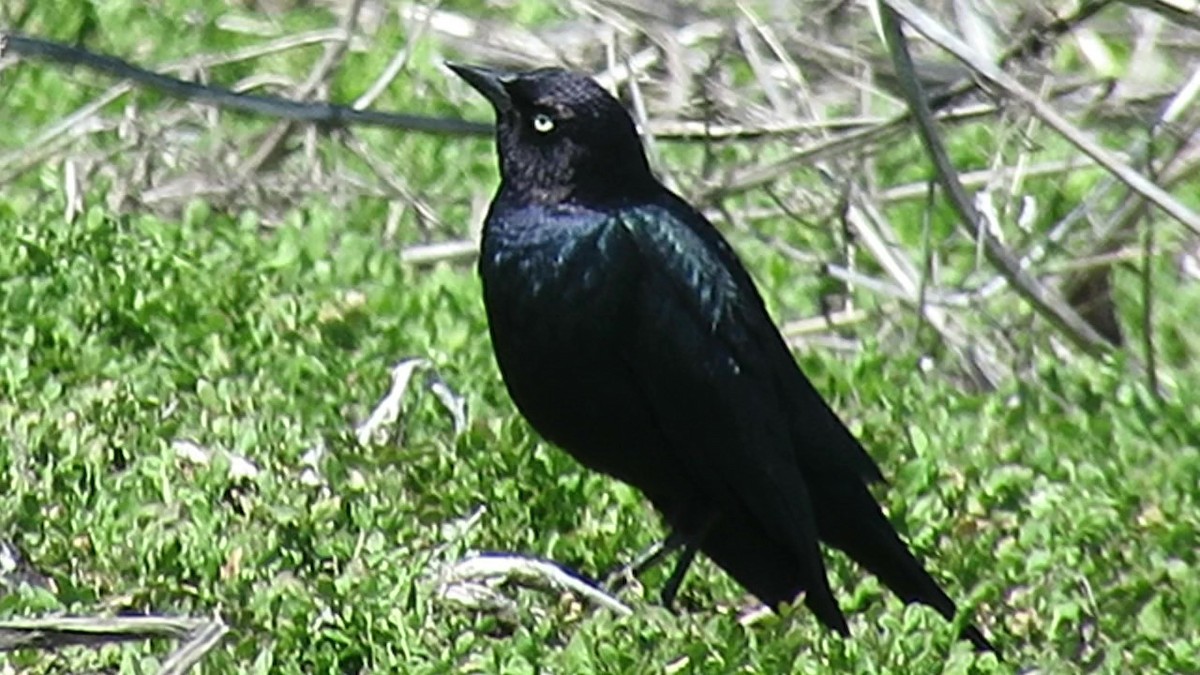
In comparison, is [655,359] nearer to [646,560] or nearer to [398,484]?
[646,560]

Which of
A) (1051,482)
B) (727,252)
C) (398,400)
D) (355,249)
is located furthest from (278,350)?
(1051,482)

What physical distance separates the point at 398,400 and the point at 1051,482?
135cm

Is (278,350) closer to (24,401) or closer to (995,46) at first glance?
(24,401)

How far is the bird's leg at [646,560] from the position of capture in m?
4.94

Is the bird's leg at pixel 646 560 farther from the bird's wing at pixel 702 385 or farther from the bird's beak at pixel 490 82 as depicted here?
the bird's beak at pixel 490 82

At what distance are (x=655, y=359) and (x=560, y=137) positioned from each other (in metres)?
0.43

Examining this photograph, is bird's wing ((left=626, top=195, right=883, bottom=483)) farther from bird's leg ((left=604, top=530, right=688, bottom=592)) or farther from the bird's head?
bird's leg ((left=604, top=530, right=688, bottom=592))

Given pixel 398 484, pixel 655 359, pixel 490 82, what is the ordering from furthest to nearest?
pixel 398 484, pixel 490 82, pixel 655 359

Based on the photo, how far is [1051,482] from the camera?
571 cm

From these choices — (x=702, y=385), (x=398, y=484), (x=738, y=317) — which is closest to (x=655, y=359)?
(x=702, y=385)

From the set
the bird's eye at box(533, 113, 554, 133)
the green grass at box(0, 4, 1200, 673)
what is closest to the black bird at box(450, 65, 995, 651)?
the bird's eye at box(533, 113, 554, 133)

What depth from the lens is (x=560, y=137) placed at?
4879mm

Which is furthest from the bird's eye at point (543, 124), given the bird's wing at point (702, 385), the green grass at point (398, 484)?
the green grass at point (398, 484)

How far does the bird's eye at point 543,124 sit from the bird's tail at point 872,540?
2.67ft
